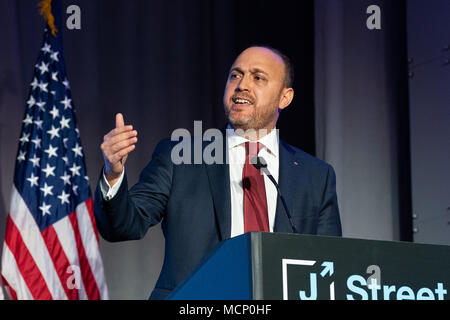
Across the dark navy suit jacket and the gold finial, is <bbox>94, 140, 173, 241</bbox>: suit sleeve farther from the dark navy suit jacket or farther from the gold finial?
the gold finial

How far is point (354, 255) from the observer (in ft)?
4.91

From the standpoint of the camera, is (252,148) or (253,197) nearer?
(253,197)

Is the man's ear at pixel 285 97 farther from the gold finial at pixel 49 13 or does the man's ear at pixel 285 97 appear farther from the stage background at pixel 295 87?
the gold finial at pixel 49 13

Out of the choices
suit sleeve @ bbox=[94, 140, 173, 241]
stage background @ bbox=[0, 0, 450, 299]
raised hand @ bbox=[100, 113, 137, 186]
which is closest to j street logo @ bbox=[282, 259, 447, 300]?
raised hand @ bbox=[100, 113, 137, 186]

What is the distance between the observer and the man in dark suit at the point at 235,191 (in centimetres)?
244

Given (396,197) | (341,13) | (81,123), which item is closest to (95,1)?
(81,123)

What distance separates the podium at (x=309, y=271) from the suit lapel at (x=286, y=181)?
974mm

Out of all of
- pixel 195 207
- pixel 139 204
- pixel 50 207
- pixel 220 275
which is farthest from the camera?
pixel 50 207

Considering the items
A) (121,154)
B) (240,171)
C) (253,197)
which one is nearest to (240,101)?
(240,171)

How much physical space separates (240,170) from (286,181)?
19cm

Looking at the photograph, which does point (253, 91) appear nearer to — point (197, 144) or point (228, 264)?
point (197, 144)

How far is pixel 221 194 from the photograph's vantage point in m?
2.57

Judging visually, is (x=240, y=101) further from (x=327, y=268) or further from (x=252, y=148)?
(x=327, y=268)
